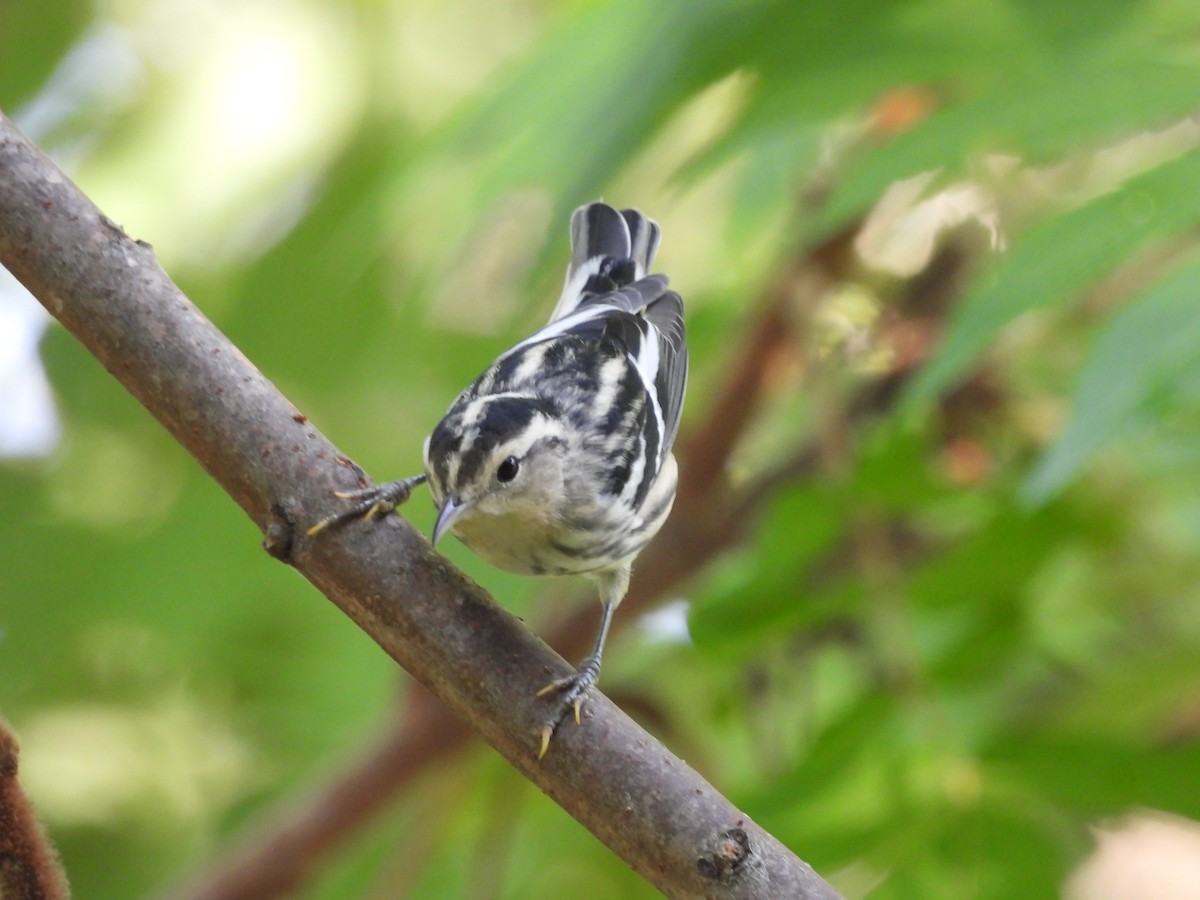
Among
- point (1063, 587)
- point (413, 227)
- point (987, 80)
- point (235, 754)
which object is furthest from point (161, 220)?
point (1063, 587)

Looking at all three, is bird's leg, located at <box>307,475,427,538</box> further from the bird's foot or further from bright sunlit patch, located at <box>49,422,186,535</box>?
bright sunlit patch, located at <box>49,422,186,535</box>

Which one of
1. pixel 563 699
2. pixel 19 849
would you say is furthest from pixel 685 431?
pixel 19 849

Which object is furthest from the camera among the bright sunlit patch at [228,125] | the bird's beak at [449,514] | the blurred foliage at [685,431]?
the bright sunlit patch at [228,125]

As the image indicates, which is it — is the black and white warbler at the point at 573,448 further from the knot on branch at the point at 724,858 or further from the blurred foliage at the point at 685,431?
the knot on branch at the point at 724,858

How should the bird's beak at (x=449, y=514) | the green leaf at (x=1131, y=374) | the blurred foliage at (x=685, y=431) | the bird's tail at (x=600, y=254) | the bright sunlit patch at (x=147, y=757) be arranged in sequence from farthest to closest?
the bright sunlit patch at (x=147, y=757), the bird's tail at (x=600, y=254), the blurred foliage at (x=685, y=431), the bird's beak at (x=449, y=514), the green leaf at (x=1131, y=374)

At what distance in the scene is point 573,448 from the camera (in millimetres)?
2084

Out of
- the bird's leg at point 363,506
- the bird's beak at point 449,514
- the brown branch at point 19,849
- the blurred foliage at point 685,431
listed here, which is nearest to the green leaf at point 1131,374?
the blurred foliage at point 685,431

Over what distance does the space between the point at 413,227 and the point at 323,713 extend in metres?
1.03

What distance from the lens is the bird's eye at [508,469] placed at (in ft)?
6.26

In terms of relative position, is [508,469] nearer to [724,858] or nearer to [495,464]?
[495,464]

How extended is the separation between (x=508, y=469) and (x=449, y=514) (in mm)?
116

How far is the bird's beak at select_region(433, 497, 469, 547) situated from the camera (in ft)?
5.95

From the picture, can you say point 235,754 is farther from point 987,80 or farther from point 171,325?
point 987,80

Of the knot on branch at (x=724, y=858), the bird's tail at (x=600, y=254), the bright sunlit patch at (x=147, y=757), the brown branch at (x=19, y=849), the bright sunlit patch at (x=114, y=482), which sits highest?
the bird's tail at (x=600, y=254)
